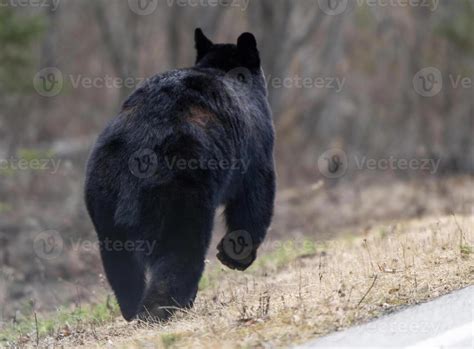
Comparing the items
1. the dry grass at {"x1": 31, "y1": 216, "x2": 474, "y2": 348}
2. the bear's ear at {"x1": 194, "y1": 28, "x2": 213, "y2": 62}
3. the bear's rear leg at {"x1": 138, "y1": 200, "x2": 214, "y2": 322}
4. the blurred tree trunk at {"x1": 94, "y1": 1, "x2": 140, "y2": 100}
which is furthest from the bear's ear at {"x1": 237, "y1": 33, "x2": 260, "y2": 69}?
the blurred tree trunk at {"x1": 94, "y1": 1, "x2": 140, "y2": 100}

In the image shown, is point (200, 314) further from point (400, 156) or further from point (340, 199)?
point (400, 156)

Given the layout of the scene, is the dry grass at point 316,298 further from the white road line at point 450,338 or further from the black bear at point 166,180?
the white road line at point 450,338

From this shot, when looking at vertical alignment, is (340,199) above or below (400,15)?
below

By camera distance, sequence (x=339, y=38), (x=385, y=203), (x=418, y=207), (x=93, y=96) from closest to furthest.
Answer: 1. (x=418, y=207)
2. (x=385, y=203)
3. (x=339, y=38)
4. (x=93, y=96)

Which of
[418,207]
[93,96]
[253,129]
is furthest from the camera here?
[93,96]

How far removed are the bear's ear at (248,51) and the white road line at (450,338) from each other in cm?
379

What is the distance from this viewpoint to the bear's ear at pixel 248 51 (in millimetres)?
8789

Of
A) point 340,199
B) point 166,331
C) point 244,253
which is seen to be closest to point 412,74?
point 340,199

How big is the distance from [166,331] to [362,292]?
1497 millimetres

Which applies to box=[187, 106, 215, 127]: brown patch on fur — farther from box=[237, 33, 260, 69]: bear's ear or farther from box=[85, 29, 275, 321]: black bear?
box=[237, 33, 260, 69]: bear's ear

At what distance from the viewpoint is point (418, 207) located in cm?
1723

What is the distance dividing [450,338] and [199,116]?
260 centimetres

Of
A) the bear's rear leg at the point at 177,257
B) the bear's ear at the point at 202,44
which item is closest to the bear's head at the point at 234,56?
the bear's ear at the point at 202,44

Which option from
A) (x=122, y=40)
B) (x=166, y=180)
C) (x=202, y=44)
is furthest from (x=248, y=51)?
(x=122, y=40)
